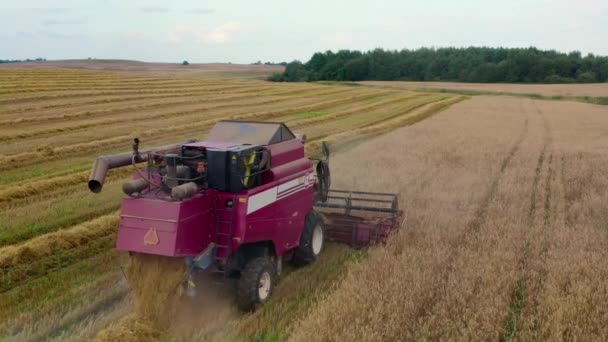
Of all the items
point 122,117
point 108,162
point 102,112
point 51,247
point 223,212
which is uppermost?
point 108,162

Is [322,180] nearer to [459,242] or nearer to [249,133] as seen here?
[249,133]

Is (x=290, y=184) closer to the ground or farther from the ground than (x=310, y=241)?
farther from the ground

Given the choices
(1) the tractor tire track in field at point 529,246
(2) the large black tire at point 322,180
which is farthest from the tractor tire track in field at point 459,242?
(2) the large black tire at point 322,180

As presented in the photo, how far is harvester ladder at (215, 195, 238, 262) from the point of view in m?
6.33

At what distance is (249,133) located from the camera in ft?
24.7

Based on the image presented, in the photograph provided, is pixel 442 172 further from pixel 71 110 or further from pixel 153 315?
pixel 71 110

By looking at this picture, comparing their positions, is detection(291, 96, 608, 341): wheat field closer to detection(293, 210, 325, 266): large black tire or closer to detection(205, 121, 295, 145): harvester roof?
detection(293, 210, 325, 266): large black tire

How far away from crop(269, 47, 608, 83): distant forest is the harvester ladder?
73441mm

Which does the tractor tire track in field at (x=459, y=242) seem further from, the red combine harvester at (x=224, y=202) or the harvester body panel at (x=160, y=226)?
the harvester body panel at (x=160, y=226)

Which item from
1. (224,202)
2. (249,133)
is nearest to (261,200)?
(224,202)

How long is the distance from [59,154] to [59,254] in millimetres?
7287

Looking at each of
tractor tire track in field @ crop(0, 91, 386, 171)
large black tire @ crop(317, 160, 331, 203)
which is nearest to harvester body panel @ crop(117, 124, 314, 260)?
large black tire @ crop(317, 160, 331, 203)

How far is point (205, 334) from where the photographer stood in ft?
19.5

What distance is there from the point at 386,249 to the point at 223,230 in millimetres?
2833
